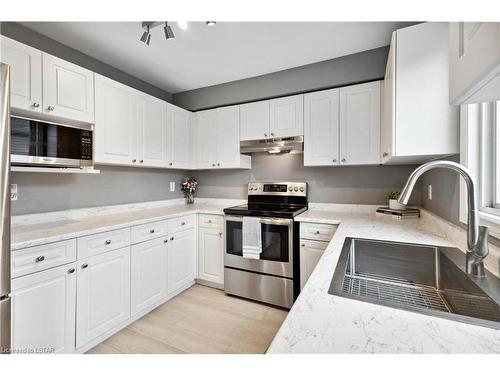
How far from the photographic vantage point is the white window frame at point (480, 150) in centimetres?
107

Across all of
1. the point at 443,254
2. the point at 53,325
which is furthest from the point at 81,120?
the point at 443,254

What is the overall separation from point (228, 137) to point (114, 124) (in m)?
1.25

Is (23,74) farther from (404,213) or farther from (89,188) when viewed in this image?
(404,213)

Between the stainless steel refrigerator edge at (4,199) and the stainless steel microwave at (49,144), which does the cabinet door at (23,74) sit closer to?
the stainless steel microwave at (49,144)

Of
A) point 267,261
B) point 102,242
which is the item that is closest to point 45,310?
point 102,242

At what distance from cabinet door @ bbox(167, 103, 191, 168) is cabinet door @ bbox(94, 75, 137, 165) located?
48 cm

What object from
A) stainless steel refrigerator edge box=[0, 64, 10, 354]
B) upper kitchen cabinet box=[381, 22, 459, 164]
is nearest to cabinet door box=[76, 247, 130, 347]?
stainless steel refrigerator edge box=[0, 64, 10, 354]

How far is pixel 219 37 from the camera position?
76.2 inches

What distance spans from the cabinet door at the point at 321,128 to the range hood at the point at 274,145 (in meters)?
0.09

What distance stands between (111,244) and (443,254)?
2136 millimetres

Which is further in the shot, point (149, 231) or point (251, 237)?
point (251, 237)

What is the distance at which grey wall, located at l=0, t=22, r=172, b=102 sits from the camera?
170cm

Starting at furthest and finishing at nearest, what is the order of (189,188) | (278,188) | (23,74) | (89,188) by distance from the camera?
(189,188) < (278,188) < (89,188) < (23,74)

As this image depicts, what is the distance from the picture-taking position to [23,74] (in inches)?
59.5
